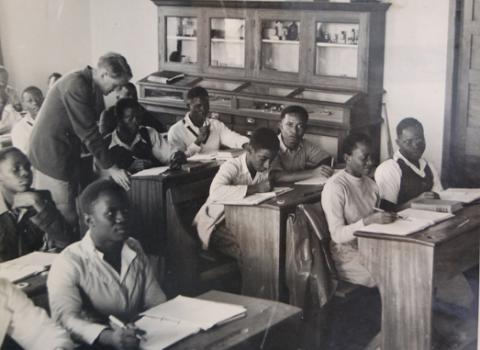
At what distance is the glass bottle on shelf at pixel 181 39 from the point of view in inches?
92.0

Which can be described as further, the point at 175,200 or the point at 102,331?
the point at 175,200

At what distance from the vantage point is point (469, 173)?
80.3 inches

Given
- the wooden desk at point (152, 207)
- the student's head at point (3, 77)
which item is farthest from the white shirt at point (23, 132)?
the wooden desk at point (152, 207)

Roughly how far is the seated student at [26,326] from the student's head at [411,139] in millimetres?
1103

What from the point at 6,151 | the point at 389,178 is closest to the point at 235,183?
the point at 389,178

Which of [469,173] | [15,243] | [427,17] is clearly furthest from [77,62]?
[469,173]

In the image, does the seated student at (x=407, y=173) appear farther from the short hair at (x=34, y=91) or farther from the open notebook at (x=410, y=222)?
the short hair at (x=34, y=91)

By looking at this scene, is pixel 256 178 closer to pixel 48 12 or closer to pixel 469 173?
pixel 469 173

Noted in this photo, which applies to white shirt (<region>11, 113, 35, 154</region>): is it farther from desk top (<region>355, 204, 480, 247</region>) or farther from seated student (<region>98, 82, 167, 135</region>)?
desk top (<region>355, 204, 480, 247</region>)

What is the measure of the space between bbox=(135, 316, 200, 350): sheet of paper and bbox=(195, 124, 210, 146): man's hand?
3.38ft

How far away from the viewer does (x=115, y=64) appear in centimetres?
209

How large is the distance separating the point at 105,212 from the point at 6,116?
15.3 inches

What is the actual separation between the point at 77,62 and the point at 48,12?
0.63 ft

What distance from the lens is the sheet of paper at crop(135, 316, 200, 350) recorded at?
159cm
